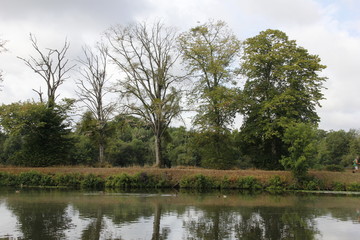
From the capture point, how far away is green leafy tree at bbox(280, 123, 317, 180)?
3244cm

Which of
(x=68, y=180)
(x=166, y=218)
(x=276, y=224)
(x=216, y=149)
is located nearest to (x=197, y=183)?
(x=216, y=149)

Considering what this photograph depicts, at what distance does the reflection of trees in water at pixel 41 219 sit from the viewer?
13.7 m

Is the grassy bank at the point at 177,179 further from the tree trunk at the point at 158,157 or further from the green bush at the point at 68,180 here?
the tree trunk at the point at 158,157

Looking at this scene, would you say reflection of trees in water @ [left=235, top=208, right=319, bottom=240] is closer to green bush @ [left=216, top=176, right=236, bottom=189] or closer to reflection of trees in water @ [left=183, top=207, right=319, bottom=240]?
reflection of trees in water @ [left=183, top=207, right=319, bottom=240]

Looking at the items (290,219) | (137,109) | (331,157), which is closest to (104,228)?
(290,219)

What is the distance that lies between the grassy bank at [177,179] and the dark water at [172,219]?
10.0 metres

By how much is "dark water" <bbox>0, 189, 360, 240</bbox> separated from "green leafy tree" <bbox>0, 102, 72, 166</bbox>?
18490mm

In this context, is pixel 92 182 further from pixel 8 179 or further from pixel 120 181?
pixel 8 179

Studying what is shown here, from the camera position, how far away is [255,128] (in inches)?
1620

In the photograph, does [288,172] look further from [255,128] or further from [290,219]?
[290,219]

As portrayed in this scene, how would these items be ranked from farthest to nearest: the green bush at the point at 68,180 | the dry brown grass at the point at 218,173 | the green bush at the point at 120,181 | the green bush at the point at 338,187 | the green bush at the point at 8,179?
the green bush at the point at 8,179
the green bush at the point at 68,180
the green bush at the point at 120,181
the dry brown grass at the point at 218,173
the green bush at the point at 338,187

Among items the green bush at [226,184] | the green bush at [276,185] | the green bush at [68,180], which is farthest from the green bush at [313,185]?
the green bush at [68,180]

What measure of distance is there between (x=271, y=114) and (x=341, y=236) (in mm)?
27574

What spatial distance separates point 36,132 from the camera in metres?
42.0
